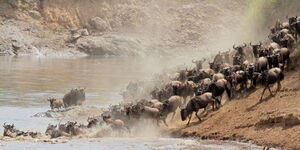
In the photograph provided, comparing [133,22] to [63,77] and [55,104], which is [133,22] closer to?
[63,77]

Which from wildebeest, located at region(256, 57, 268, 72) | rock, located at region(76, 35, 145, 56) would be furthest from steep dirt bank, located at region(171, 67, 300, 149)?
rock, located at region(76, 35, 145, 56)

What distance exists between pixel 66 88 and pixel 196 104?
809 inches

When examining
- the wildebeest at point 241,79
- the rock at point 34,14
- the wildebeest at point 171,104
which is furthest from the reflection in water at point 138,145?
the rock at point 34,14

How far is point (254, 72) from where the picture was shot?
24391mm

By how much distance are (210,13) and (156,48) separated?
12.0 meters

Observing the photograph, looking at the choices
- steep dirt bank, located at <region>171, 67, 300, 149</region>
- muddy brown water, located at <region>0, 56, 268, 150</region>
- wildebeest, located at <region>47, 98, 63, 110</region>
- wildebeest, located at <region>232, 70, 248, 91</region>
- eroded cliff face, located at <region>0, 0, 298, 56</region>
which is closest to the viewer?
steep dirt bank, located at <region>171, 67, 300, 149</region>

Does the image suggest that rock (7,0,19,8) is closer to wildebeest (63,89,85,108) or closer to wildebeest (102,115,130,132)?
wildebeest (63,89,85,108)

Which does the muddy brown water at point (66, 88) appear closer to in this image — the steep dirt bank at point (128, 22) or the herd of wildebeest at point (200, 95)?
the herd of wildebeest at point (200, 95)

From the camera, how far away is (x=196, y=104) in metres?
22.9

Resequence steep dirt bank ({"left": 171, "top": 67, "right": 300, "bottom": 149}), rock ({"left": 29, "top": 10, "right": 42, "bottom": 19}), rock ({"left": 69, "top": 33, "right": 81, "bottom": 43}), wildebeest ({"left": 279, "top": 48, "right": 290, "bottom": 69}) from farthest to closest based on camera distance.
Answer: rock ({"left": 29, "top": 10, "right": 42, "bottom": 19})
rock ({"left": 69, "top": 33, "right": 81, "bottom": 43})
wildebeest ({"left": 279, "top": 48, "right": 290, "bottom": 69})
steep dirt bank ({"left": 171, "top": 67, "right": 300, "bottom": 149})

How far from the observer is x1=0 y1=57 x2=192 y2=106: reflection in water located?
37781mm

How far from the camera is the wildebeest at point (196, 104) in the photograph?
901 inches

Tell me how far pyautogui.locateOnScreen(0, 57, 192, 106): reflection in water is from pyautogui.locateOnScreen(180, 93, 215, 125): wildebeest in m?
11.8

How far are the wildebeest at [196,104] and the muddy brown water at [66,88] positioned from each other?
4.17 feet
